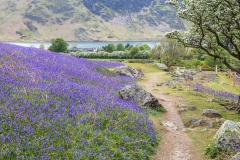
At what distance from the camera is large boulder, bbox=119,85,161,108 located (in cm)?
1631

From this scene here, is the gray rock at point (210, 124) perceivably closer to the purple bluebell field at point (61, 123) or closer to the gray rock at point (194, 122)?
the gray rock at point (194, 122)

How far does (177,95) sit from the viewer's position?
988 inches

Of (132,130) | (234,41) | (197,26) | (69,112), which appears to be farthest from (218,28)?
(69,112)

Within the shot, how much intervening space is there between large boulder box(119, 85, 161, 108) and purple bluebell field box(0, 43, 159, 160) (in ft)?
9.90

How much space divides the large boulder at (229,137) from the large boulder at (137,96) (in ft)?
22.8

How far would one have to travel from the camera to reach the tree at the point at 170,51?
65.8 m

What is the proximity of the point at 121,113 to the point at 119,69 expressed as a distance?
76.2 feet

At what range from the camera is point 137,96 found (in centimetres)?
1697

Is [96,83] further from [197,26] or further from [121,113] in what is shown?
[197,26]

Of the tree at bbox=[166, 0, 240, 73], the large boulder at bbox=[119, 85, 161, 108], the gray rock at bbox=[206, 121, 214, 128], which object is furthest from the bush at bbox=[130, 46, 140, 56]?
the gray rock at bbox=[206, 121, 214, 128]

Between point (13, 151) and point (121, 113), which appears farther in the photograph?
point (121, 113)

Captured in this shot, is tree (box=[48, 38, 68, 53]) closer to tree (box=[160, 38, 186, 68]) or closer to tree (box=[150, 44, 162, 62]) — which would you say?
tree (box=[150, 44, 162, 62])

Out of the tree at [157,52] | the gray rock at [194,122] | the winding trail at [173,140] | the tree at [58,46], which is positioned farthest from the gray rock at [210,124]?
the tree at [58,46]

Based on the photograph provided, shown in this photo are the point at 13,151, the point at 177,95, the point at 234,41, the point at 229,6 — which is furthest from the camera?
the point at 177,95
